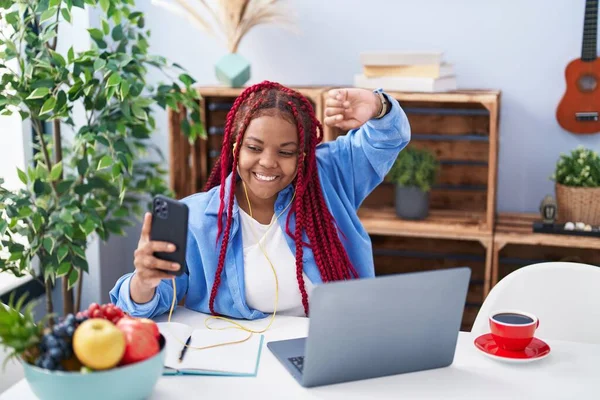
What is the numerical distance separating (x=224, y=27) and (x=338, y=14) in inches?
17.7

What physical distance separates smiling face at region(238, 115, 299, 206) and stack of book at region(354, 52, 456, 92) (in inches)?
36.5

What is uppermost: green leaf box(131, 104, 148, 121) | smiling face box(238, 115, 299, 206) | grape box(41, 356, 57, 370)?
green leaf box(131, 104, 148, 121)

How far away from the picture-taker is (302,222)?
1821mm

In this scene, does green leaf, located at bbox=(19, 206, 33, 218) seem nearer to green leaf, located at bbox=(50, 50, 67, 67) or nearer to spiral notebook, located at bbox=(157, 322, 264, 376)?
green leaf, located at bbox=(50, 50, 67, 67)

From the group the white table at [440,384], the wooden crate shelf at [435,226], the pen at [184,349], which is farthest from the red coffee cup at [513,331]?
the wooden crate shelf at [435,226]

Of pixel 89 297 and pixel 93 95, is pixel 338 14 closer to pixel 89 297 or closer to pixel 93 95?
pixel 93 95

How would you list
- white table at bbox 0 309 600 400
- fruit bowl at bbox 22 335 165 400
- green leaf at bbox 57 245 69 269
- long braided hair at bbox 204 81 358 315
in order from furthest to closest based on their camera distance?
green leaf at bbox 57 245 69 269 < long braided hair at bbox 204 81 358 315 < white table at bbox 0 309 600 400 < fruit bowl at bbox 22 335 165 400

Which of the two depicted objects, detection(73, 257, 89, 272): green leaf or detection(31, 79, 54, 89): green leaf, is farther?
detection(73, 257, 89, 272): green leaf

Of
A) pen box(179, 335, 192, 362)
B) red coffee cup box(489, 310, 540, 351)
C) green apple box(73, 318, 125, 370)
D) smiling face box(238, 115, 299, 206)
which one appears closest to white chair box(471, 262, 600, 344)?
red coffee cup box(489, 310, 540, 351)

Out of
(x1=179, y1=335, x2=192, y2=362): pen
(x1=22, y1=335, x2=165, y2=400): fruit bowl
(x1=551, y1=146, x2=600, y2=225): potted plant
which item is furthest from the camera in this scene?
(x1=551, y1=146, x2=600, y2=225): potted plant

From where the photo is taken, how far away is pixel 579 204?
2.56 m

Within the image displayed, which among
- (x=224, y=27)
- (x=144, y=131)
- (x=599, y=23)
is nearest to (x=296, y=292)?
(x=144, y=131)

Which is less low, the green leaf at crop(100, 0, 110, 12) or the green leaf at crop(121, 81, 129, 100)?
the green leaf at crop(100, 0, 110, 12)

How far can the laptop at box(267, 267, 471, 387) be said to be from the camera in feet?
4.02
